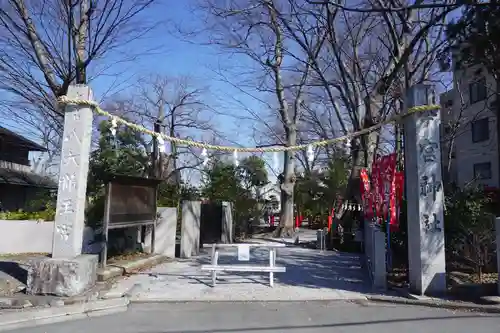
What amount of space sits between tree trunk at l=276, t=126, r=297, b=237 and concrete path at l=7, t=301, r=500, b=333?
1441 centimetres

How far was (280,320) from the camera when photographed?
20.5 ft

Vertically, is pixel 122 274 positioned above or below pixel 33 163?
below

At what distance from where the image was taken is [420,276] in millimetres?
7613

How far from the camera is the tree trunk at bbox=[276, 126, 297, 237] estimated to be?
21.5m

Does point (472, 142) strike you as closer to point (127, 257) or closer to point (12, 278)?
point (127, 257)

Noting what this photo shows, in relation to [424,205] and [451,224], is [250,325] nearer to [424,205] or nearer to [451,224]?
[424,205]

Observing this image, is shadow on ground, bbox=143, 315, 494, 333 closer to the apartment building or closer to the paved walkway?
the paved walkway

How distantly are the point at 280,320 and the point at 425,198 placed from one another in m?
3.60

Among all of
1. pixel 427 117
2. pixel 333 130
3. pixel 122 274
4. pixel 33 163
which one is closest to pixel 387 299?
pixel 427 117

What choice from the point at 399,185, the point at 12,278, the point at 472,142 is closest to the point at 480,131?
the point at 472,142

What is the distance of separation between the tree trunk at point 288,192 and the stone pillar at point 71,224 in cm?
1418

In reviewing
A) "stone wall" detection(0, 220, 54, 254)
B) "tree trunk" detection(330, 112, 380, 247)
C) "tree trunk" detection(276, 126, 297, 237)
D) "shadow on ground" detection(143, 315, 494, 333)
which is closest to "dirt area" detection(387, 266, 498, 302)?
"shadow on ground" detection(143, 315, 494, 333)

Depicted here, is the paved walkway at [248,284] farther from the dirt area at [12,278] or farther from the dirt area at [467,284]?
the dirt area at [12,278]

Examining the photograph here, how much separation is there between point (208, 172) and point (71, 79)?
10.6m
